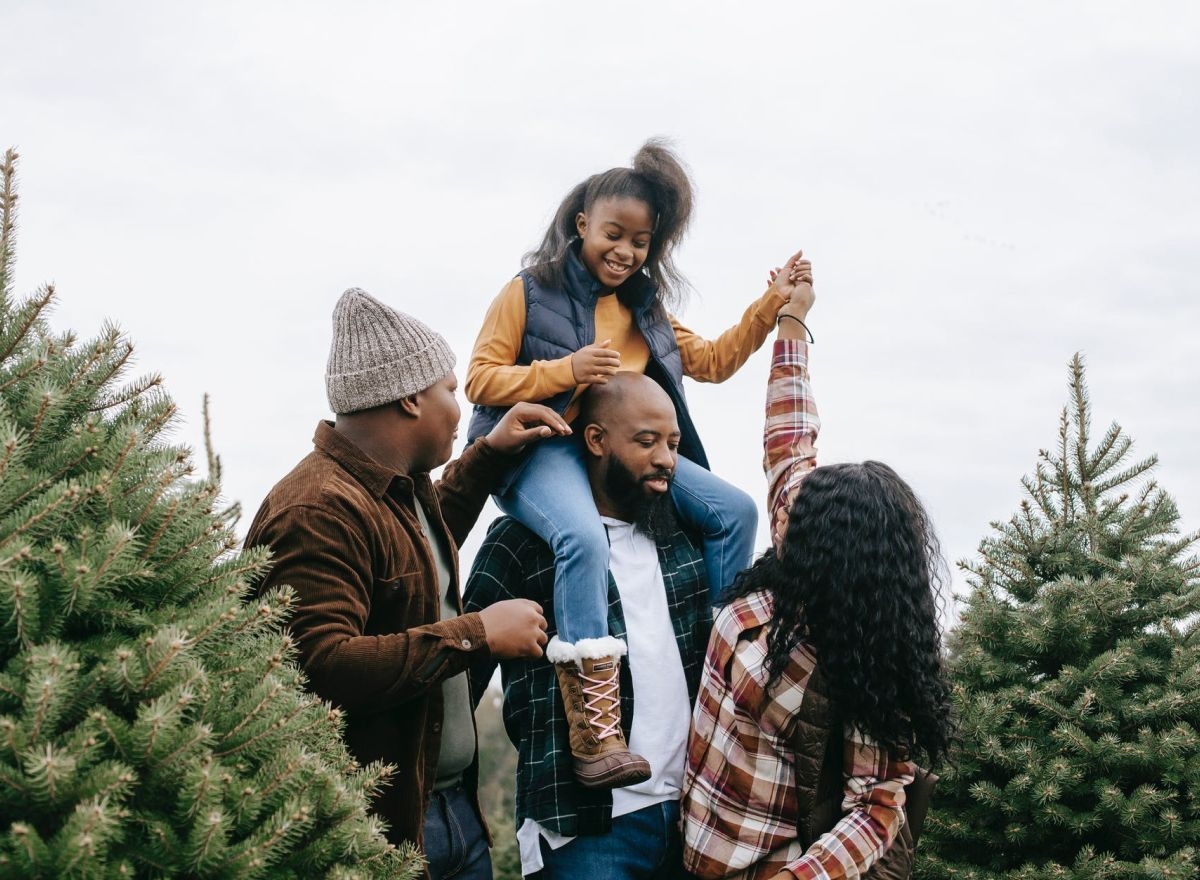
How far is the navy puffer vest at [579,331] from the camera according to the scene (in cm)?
421

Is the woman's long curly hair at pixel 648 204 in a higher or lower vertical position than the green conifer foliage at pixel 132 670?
higher

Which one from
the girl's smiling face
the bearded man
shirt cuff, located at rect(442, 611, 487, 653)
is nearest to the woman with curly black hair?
the bearded man

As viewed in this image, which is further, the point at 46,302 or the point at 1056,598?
the point at 1056,598

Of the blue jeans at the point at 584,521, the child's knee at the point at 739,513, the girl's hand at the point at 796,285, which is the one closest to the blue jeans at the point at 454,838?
the blue jeans at the point at 584,521

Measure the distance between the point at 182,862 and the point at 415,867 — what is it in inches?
27.2

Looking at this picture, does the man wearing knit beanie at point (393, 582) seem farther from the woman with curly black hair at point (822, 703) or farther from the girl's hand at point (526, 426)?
the woman with curly black hair at point (822, 703)

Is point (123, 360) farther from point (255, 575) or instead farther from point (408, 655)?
point (408, 655)

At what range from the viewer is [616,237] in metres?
4.34

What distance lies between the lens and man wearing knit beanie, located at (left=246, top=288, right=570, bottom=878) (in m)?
2.84

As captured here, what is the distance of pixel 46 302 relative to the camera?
2.32 m

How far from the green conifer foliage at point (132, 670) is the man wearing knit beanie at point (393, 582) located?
1.40ft

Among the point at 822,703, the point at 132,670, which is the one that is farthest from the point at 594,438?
the point at 132,670

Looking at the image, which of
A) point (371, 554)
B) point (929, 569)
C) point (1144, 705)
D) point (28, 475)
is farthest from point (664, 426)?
point (28, 475)

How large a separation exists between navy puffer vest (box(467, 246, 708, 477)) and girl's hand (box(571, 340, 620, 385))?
0.16 metres
